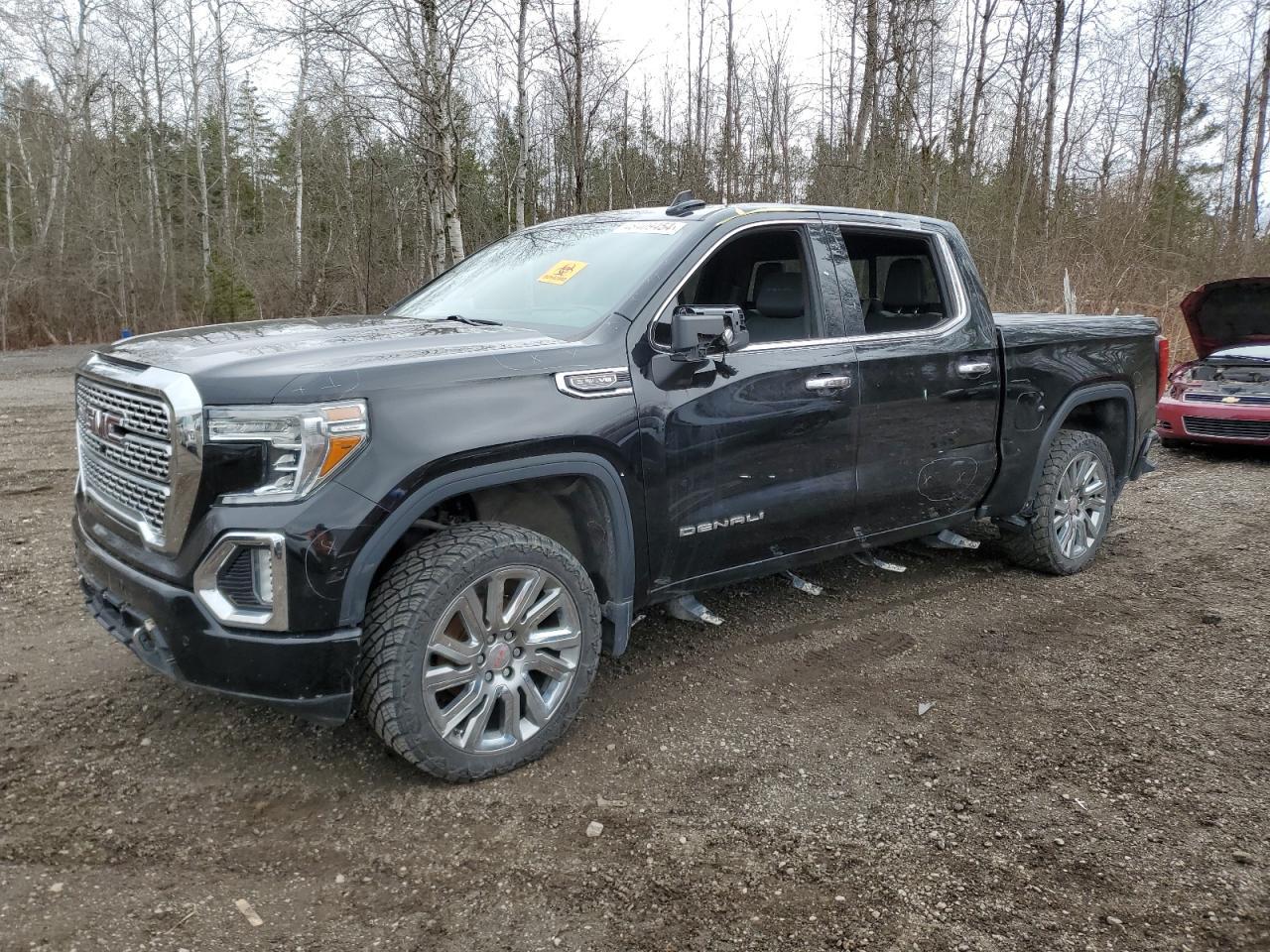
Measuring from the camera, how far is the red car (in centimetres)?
913

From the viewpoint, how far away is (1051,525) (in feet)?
17.0

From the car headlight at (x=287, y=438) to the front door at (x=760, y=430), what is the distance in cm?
114

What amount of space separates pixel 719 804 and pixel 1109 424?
409cm

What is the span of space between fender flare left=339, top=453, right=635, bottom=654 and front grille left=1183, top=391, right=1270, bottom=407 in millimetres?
8592

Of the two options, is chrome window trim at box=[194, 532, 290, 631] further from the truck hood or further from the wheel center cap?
the wheel center cap

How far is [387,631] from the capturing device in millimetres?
2793

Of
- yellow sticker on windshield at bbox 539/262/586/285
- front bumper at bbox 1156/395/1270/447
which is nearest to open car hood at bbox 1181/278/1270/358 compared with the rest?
front bumper at bbox 1156/395/1270/447

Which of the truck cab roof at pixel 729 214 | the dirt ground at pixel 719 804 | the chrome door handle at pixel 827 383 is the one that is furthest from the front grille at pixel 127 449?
the chrome door handle at pixel 827 383

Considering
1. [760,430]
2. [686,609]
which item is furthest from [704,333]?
[686,609]

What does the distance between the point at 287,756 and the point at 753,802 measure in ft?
5.42

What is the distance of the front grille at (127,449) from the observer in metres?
2.74

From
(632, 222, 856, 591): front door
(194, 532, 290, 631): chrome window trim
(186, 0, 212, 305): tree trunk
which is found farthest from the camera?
(186, 0, 212, 305): tree trunk

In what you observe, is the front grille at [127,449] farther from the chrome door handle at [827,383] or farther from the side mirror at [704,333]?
the chrome door handle at [827,383]

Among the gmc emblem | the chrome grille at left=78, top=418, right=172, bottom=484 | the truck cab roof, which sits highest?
the truck cab roof
